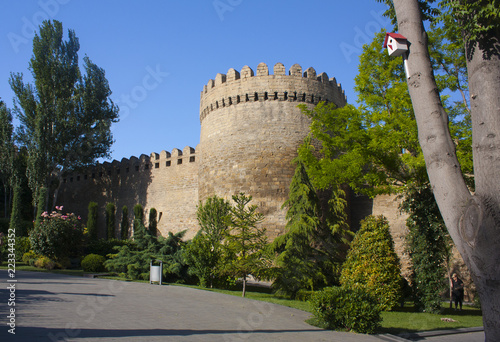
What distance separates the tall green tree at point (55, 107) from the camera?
91.4ft

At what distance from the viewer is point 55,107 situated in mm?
28109

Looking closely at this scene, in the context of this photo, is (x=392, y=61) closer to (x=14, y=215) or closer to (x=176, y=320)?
(x=176, y=320)

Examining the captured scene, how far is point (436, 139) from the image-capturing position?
5.04 metres

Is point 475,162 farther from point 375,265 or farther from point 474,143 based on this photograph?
point 375,265

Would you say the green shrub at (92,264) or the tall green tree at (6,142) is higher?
the tall green tree at (6,142)

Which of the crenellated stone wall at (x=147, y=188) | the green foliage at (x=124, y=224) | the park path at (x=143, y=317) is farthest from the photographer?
the green foliage at (x=124, y=224)

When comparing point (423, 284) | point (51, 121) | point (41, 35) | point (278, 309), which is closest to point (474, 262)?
point (278, 309)

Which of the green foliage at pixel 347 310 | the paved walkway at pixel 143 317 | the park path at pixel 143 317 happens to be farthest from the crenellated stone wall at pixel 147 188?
the green foliage at pixel 347 310

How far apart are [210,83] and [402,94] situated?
37.2 ft

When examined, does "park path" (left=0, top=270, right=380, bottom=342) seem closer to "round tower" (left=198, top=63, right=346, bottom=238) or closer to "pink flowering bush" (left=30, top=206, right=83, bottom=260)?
"pink flowering bush" (left=30, top=206, right=83, bottom=260)

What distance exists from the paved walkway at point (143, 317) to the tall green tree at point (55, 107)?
58.9ft

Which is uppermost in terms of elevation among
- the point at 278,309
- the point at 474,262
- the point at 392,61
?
the point at 392,61

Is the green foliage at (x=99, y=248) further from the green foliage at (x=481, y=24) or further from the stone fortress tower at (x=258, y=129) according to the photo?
the green foliage at (x=481, y=24)

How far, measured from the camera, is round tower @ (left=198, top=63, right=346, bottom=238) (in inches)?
773
